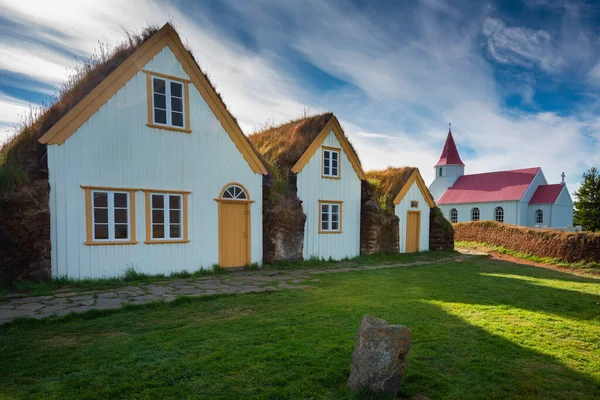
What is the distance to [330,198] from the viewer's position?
15.5 m

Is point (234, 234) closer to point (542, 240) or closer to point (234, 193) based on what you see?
point (234, 193)

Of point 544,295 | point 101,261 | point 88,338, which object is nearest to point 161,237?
point 101,261

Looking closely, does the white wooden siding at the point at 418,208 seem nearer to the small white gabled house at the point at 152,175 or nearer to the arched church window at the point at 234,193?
the small white gabled house at the point at 152,175

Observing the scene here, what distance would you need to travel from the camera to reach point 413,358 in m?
4.32

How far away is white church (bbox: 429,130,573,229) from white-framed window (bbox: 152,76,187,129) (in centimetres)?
3313

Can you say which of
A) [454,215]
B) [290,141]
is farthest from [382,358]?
[454,215]

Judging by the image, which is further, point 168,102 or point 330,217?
point 330,217

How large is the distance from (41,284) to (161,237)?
10.2 ft

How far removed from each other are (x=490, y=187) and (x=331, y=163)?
30446mm

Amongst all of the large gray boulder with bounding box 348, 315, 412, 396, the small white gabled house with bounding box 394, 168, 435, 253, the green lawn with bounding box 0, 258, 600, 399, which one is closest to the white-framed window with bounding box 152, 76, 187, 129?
the green lawn with bounding box 0, 258, 600, 399

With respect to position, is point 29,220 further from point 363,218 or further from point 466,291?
point 363,218

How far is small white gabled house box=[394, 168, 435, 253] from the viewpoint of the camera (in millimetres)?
18422

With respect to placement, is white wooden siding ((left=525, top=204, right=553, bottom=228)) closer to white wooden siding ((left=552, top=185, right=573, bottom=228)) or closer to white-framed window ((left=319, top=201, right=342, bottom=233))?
white wooden siding ((left=552, top=185, right=573, bottom=228))

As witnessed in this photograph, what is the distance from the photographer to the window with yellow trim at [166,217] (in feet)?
33.8
